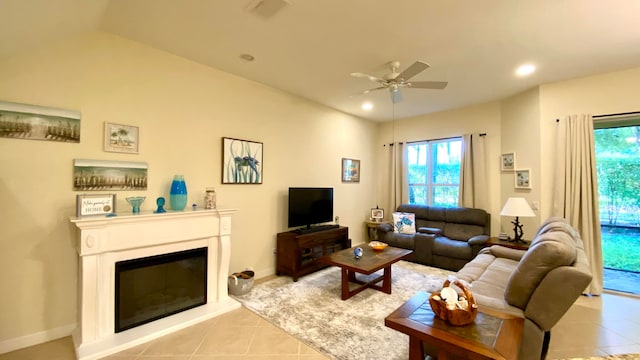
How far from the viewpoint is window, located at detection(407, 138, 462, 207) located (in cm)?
543

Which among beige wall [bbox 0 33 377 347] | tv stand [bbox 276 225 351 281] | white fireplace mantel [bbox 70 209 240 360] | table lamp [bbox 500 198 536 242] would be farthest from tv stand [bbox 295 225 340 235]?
table lamp [bbox 500 198 536 242]

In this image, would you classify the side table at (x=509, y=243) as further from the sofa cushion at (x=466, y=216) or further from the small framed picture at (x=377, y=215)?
the small framed picture at (x=377, y=215)

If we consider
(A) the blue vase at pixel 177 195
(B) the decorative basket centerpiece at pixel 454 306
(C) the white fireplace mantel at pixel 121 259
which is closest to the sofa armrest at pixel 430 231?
(B) the decorative basket centerpiece at pixel 454 306

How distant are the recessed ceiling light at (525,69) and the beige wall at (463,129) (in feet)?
4.37

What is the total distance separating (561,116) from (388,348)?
394 centimetres

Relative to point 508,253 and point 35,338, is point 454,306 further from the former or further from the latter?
point 35,338

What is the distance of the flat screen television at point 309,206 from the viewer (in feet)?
13.9

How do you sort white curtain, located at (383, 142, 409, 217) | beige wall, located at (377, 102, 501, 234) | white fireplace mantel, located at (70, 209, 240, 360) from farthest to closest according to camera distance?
white curtain, located at (383, 142, 409, 217) → beige wall, located at (377, 102, 501, 234) → white fireplace mantel, located at (70, 209, 240, 360)

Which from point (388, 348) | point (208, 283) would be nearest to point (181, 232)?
point (208, 283)

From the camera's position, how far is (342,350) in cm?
230

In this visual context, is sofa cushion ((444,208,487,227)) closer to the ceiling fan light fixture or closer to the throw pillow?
the throw pillow

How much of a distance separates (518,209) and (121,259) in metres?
4.80

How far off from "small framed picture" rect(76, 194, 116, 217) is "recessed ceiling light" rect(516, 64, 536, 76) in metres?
4.79

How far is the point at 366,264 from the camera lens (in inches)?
128
